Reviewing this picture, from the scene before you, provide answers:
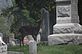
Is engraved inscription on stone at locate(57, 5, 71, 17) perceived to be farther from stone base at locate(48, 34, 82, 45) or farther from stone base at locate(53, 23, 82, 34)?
stone base at locate(48, 34, 82, 45)

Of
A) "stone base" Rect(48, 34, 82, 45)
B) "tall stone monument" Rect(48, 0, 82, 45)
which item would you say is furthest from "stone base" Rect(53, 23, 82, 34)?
"stone base" Rect(48, 34, 82, 45)

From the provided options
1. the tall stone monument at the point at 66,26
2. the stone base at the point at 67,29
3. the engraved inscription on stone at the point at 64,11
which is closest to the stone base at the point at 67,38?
the tall stone monument at the point at 66,26

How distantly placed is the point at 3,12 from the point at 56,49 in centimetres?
1422

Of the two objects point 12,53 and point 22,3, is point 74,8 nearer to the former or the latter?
point 12,53

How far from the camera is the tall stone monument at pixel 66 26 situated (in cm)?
1081

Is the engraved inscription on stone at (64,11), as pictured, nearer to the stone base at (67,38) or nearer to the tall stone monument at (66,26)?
the tall stone monument at (66,26)

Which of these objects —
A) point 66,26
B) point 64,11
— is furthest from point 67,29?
point 64,11

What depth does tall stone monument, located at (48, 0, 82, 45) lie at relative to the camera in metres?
10.8

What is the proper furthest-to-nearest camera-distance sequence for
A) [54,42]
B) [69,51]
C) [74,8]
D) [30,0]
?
1. [30,0]
2. [74,8]
3. [54,42]
4. [69,51]

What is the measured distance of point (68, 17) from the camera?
1145cm

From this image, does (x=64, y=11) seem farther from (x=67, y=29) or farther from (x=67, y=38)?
(x=67, y=38)

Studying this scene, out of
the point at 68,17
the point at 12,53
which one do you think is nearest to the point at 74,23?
the point at 68,17

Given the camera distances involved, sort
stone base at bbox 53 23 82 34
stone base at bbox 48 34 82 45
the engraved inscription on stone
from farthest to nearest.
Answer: the engraved inscription on stone < stone base at bbox 53 23 82 34 < stone base at bbox 48 34 82 45

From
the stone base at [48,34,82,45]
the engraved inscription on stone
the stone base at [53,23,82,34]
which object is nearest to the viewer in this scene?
the stone base at [48,34,82,45]
